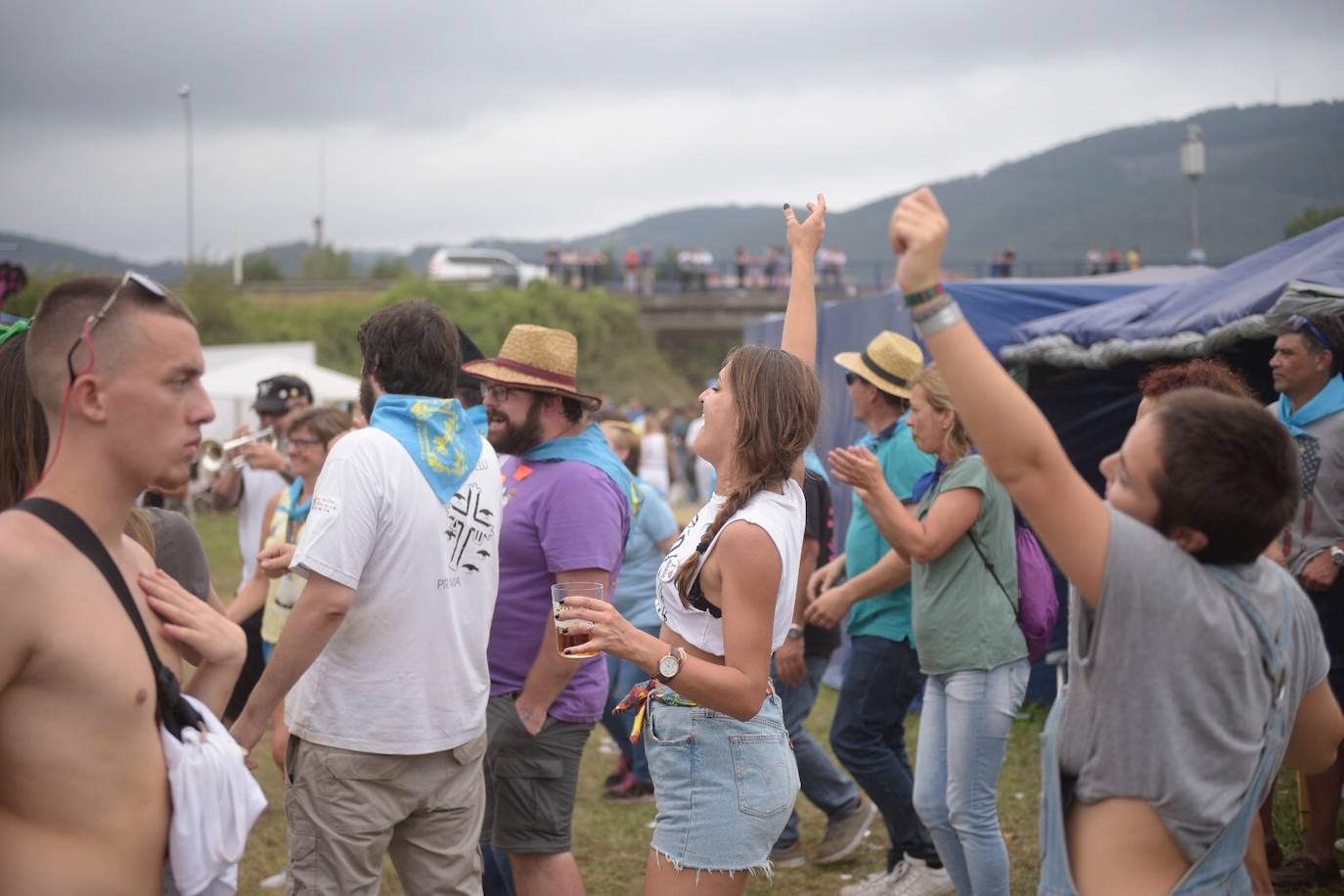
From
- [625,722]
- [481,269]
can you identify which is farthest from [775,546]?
[481,269]

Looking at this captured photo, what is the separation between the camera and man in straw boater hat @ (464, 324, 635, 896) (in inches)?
141

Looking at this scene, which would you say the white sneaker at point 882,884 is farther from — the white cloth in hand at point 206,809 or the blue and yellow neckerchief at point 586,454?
the white cloth in hand at point 206,809

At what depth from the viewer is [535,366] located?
3.82 metres

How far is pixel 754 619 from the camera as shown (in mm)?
2715

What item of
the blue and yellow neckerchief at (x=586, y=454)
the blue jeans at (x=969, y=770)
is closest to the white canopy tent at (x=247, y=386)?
the blue and yellow neckerchief at (x=586, y=454)

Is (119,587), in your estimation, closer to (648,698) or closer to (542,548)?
(648,698)

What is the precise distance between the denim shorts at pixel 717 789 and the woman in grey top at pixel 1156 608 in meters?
0.92

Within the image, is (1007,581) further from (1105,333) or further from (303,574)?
(1105,333)

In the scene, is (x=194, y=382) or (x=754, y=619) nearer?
(x=194, y=382)

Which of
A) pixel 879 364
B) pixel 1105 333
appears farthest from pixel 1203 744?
pixel 1105 333

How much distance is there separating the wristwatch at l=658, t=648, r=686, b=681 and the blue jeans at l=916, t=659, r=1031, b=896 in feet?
5.52

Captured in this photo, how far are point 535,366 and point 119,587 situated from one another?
80.2 inches

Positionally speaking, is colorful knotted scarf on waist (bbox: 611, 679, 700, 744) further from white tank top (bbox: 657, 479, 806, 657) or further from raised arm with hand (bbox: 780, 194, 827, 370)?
raised arm with hand (bbox: 780, 194, 827, 370)

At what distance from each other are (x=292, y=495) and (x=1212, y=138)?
12062 centimetres
